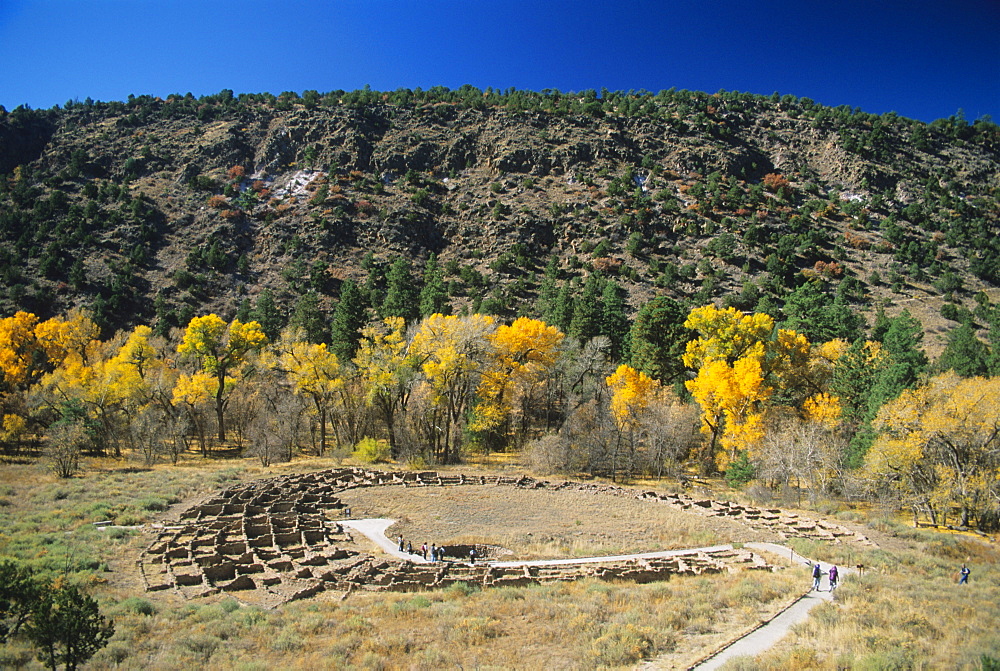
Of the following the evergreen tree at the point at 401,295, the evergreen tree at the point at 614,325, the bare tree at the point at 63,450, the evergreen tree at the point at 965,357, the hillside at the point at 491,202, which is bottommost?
the bare tree at the point at 63,450

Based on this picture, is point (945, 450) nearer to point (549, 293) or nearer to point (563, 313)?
point (563, 313)

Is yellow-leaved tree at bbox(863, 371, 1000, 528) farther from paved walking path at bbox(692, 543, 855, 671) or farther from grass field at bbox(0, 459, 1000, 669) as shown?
paved walking path at bbox(692, 543, 855, 671)

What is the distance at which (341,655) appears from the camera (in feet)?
39.5

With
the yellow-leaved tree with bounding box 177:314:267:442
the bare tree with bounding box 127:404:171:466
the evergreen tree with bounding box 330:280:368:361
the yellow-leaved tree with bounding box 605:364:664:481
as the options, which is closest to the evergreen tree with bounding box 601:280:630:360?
the yellow-leaved tree with bounding box 605:364:664:481

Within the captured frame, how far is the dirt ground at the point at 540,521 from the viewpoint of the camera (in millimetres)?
23047

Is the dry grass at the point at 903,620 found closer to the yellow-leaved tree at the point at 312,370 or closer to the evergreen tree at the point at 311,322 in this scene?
the yellow-leaved tree at the point at 312,370

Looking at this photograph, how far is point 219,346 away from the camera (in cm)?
4297

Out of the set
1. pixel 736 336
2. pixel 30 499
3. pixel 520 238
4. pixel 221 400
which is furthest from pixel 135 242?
pixel 736 336

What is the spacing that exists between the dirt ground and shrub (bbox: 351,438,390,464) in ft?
19.5

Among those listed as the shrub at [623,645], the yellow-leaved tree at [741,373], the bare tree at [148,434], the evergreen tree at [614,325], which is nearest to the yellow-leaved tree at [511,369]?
the evergreen tree at [614,325]

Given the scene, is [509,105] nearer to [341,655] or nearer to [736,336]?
[736,336]

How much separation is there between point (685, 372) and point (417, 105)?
333 ft

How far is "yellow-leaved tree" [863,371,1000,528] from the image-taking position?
947 inches

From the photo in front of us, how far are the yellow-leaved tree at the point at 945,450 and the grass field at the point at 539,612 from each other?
2.76m
